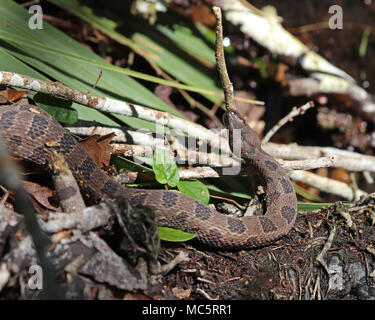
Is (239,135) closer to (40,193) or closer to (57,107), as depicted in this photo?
(57,107)

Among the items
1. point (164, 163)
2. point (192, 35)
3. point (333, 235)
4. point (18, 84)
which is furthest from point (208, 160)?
point (192, 35)

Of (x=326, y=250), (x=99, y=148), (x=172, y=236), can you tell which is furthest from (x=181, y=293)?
(x=99, y=148)

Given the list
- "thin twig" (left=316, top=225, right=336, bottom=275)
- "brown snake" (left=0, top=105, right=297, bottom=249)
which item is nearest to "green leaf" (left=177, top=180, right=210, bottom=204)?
"brown snake" (left=0, top=105, right=297, bottom=249)

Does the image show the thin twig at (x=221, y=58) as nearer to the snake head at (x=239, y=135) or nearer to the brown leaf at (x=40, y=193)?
the snake head at (x=239, y=135)

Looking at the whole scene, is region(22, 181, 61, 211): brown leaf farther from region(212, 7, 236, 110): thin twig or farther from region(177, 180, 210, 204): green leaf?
region(212, 7, 236, 110): thin twig

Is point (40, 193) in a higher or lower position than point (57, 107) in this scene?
lower

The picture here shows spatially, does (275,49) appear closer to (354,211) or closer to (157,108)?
(157,108)
